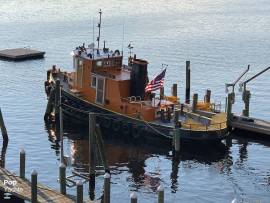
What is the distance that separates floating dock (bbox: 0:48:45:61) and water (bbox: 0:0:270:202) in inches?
54.8

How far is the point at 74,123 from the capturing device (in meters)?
52.1

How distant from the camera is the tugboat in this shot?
149 feet

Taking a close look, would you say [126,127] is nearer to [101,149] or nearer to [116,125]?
[116,125]

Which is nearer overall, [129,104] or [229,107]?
[229,107]

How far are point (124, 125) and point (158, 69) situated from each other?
28.3 metres

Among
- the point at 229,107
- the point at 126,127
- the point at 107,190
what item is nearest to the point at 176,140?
the point at 126,127

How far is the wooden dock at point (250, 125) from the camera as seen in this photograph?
46.8 metres

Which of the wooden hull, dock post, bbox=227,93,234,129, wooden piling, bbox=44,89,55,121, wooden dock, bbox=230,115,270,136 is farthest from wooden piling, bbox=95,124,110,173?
wooden piling, bbox=44,89,55,121

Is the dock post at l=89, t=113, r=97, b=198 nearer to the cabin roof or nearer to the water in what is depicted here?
the water

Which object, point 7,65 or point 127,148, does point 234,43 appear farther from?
point 127,148

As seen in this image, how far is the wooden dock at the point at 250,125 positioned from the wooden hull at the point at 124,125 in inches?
108

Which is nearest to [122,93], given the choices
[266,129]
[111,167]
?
[111,167]

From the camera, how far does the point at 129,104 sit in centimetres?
4738

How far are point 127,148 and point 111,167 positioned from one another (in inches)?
183
